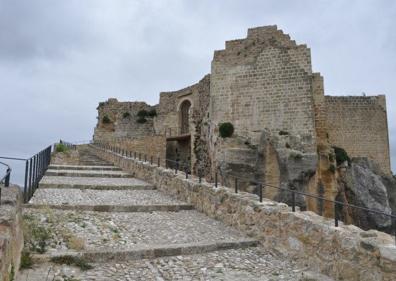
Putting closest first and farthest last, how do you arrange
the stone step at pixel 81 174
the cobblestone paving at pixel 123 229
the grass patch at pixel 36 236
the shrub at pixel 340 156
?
1. the grass patch at pixel 36 236
2. the cobblestone paving at pixel 123 229
3. the stone step at pixel 81 174
4. the shrub at pixel 340 156

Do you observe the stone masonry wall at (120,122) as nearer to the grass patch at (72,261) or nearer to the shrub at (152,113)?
the shrub at (152,113)

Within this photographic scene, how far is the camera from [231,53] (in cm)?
2083

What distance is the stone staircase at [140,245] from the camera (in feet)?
17.2

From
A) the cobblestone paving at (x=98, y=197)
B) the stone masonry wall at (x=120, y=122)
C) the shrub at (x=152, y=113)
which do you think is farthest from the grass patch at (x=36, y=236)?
the shrub at (x=152, y=113)

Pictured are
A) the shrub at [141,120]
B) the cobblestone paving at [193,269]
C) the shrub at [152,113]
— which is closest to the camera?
the cobblestone paving at [193,269]

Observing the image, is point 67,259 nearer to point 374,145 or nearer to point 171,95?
point 374,145

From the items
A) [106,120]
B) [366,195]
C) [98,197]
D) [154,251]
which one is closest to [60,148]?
[98,197]

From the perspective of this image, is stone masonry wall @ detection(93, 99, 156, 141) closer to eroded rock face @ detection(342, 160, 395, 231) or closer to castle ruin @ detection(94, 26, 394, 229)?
castle ruin @ detection(94, 26, 394, 229)

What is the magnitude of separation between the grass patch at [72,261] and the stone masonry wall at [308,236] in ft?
10.6

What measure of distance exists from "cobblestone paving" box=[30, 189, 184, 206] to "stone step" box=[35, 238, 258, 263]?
11.3 feet

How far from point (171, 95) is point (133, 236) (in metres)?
27.4

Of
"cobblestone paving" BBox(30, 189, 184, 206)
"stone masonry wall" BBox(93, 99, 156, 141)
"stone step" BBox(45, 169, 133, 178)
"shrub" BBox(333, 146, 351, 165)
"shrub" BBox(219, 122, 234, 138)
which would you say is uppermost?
"stone masonry wall" BBox(93, 99, 156, 141)

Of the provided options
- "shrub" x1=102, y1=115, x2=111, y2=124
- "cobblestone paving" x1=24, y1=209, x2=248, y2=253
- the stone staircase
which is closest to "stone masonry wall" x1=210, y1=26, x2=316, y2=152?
the stone staircase

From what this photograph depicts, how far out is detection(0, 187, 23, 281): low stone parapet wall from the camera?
12.0 ft
